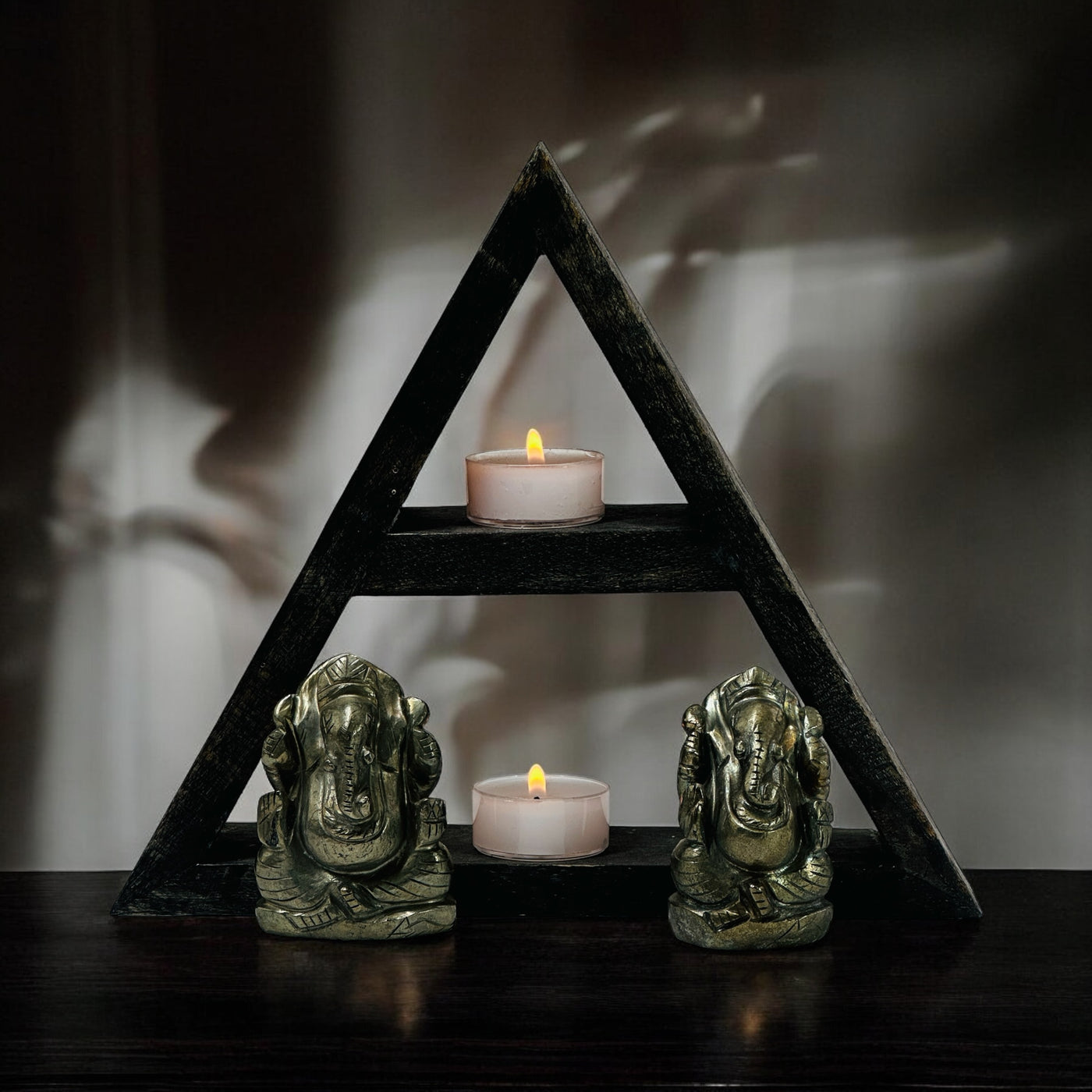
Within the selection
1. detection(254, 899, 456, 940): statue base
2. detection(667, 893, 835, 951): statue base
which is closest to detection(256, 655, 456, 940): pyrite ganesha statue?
detection(254, 899, 456, 940): statue base

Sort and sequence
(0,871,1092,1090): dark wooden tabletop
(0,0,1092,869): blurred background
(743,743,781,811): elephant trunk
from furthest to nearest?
(0,0,1092,869): blurred background → (743,743,781,811): elephant trunk → (0,871,1092,1090): dark wooden tabletop

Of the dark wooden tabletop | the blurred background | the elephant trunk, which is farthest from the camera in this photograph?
the blurred background

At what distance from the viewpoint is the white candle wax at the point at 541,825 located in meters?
0.74

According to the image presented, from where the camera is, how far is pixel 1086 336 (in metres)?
0.87

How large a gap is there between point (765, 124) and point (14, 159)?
1.44 feet

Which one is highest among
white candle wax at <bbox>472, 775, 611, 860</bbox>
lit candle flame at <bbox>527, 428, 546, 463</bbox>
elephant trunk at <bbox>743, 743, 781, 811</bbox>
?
lit candle flame at <bbox>527, 428, 546, 463</bbox>

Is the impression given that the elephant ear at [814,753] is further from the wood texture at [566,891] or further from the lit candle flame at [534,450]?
the lit candle flame at [534,450]

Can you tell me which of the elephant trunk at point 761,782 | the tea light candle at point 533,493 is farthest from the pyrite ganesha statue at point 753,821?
the tea light candle at point 533,493

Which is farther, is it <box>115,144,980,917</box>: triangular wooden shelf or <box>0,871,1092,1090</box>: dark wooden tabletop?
<box>115,144,980,917</box>: triangular wooden shelf

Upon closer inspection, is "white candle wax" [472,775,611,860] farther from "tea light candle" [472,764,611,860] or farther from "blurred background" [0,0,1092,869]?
"blurred background" [0,0,1092,869]

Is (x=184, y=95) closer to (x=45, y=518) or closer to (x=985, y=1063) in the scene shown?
(x=45, y=518)

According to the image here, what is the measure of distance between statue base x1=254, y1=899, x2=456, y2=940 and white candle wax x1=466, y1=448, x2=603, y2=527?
0.18m

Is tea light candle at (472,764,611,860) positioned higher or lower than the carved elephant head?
lower

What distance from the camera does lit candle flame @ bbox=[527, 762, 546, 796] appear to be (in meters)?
0.75
